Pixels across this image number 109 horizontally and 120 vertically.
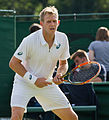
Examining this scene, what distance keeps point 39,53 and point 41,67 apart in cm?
21

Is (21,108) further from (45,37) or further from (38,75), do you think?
(45,37)

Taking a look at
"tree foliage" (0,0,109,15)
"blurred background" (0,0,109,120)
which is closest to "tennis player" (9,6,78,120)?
"blurred background" (0,0,109,120)

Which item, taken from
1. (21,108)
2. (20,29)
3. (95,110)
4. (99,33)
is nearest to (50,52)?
(21,108)

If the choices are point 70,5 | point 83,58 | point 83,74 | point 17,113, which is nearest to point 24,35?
point 83,58

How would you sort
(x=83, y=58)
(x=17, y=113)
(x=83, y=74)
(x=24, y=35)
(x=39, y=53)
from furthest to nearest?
(x=24, y=35) < (x=83, y=58) < (x=83, y=74) < (x=39, y=53) < (x=17, y=113)

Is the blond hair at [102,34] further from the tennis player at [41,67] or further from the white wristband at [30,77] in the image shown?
the white wristband at [30,77]

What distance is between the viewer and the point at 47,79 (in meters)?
5.93

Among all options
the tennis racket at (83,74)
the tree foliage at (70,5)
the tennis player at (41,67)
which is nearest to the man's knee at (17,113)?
the tennis player at (41,67)

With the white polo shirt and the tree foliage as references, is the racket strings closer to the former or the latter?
the white polo shirt

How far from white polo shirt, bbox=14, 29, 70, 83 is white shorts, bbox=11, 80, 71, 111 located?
5.9 inches

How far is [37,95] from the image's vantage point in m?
6.02

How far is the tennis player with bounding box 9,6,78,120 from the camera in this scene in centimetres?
581

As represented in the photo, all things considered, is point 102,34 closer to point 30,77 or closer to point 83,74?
point 83,74

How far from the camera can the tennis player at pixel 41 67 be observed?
5.81 m
